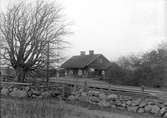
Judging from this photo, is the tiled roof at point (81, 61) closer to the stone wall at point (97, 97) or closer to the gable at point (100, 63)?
the gable at point (100, 63)

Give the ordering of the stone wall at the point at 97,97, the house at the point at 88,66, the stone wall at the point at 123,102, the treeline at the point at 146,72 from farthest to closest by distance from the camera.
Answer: the house at the point at 88,66
the treeline at the point at 146,72
the stone wall at the point at 97,97
the stone wall at the point at 123,102

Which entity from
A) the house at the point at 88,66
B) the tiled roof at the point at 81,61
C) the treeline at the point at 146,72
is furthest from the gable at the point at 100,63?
the treeline at the point at 146,72

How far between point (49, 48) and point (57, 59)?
1.23 metres

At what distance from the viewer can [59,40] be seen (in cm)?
1623

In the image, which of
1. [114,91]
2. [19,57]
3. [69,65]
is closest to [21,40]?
[19,57]

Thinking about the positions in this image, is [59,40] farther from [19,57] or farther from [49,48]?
[19,57]

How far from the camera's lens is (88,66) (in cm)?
3744

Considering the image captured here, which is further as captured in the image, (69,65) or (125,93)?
(69,65)

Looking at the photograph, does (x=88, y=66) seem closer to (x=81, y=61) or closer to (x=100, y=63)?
(x=81, y=61)

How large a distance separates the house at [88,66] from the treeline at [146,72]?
13.2 metres

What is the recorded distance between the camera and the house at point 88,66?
122 feet

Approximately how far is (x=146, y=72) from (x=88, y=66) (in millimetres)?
18512

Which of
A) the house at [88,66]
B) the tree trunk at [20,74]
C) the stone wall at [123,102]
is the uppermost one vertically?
the house at [88,66]

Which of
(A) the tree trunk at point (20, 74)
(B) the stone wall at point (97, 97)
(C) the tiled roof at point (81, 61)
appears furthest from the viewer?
(C) the tiled roof at point (81, 61)
